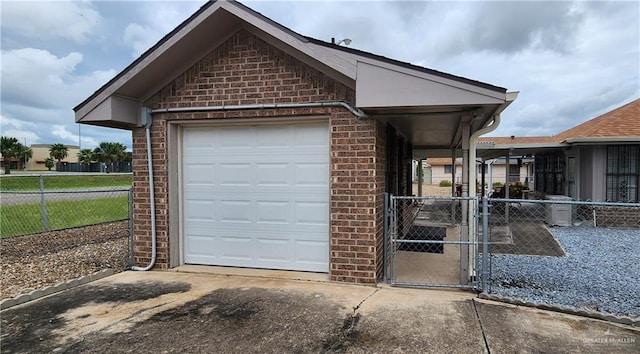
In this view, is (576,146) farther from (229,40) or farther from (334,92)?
(229,40)

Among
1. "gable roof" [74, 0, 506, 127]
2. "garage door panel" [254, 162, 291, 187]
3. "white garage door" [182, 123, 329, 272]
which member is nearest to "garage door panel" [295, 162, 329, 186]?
"white garage door" [182, 123, 329, 272]

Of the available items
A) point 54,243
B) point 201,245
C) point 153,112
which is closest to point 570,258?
point 201,245

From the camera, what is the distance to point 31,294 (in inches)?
182

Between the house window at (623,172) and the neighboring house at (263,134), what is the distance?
8952 mm

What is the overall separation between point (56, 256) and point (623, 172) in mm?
14976

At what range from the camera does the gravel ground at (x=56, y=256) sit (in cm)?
552

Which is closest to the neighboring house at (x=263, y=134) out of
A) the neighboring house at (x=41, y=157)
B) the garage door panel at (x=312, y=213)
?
the garage door panel at (x=312, y=213)

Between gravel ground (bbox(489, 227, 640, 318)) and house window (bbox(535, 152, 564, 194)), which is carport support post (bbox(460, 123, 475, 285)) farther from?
house window (bbox(535, 152, 564, 194))

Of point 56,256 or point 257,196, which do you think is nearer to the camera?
point 257,196

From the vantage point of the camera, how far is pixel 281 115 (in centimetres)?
532

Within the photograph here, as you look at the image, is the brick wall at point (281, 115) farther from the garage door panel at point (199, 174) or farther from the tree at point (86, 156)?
the tree at point (86, 156)

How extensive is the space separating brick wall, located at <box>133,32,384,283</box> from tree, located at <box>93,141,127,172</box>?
61.7m

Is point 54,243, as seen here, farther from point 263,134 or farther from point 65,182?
point 65,182

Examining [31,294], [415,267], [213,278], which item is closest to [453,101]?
[415,267]
